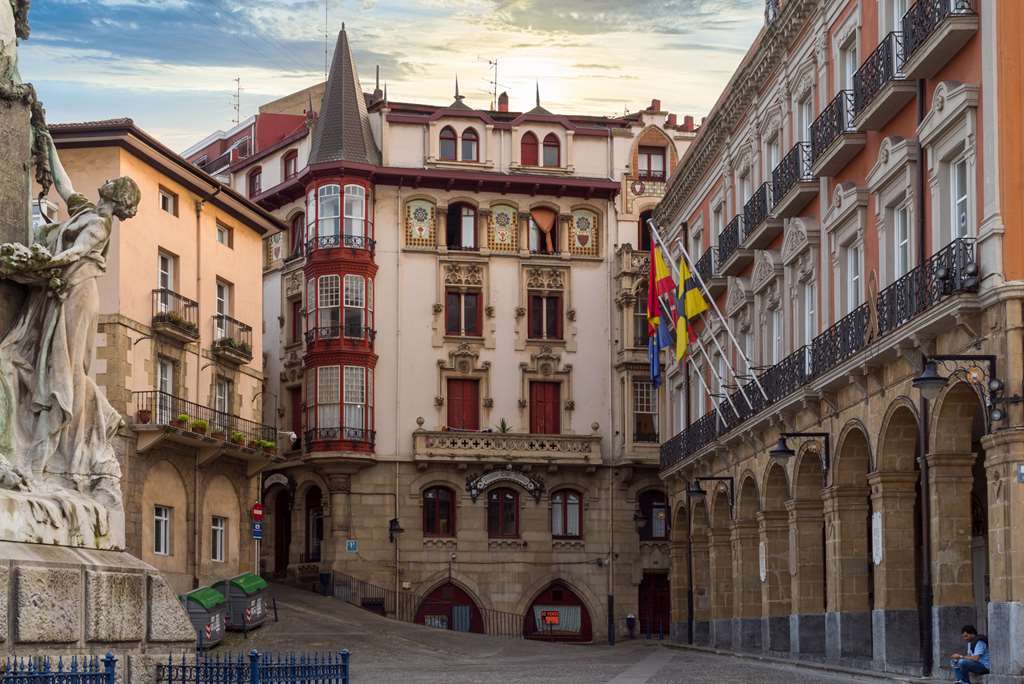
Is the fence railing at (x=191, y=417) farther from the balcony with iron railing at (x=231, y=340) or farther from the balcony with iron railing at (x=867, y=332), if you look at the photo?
the balcony with iron railing at (x=867, y=332)

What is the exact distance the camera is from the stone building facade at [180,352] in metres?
44.5

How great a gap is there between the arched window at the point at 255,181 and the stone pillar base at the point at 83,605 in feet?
188

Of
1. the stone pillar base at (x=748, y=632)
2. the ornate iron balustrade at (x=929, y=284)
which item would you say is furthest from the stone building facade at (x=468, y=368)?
the ornate iron balustrade at (x=929, y=284)

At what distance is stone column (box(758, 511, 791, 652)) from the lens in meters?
41.9

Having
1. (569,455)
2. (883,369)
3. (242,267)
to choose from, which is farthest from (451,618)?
(883,369)

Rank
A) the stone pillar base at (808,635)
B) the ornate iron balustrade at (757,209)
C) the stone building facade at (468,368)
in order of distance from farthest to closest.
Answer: the stone building facade at (468,368), the ornate iron balustrade at (757,209), the stone pillar base at (808,635)

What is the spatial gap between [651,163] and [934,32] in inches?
1494

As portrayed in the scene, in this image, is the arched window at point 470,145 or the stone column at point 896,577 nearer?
the stone column at point 896,577

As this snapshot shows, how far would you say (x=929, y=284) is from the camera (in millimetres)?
28875

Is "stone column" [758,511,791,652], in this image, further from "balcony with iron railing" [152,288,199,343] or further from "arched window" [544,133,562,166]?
"arched window" [544,133,562,166]

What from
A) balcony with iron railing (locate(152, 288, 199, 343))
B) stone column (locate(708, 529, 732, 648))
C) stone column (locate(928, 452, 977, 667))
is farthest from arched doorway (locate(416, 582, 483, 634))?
stone column (locate(928, 452, 977, 667))

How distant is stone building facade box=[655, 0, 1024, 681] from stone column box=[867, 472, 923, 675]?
0.13 feet

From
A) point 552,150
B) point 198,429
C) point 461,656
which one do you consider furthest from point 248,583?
point 552,150

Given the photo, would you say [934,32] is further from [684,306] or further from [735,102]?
[735,102]
